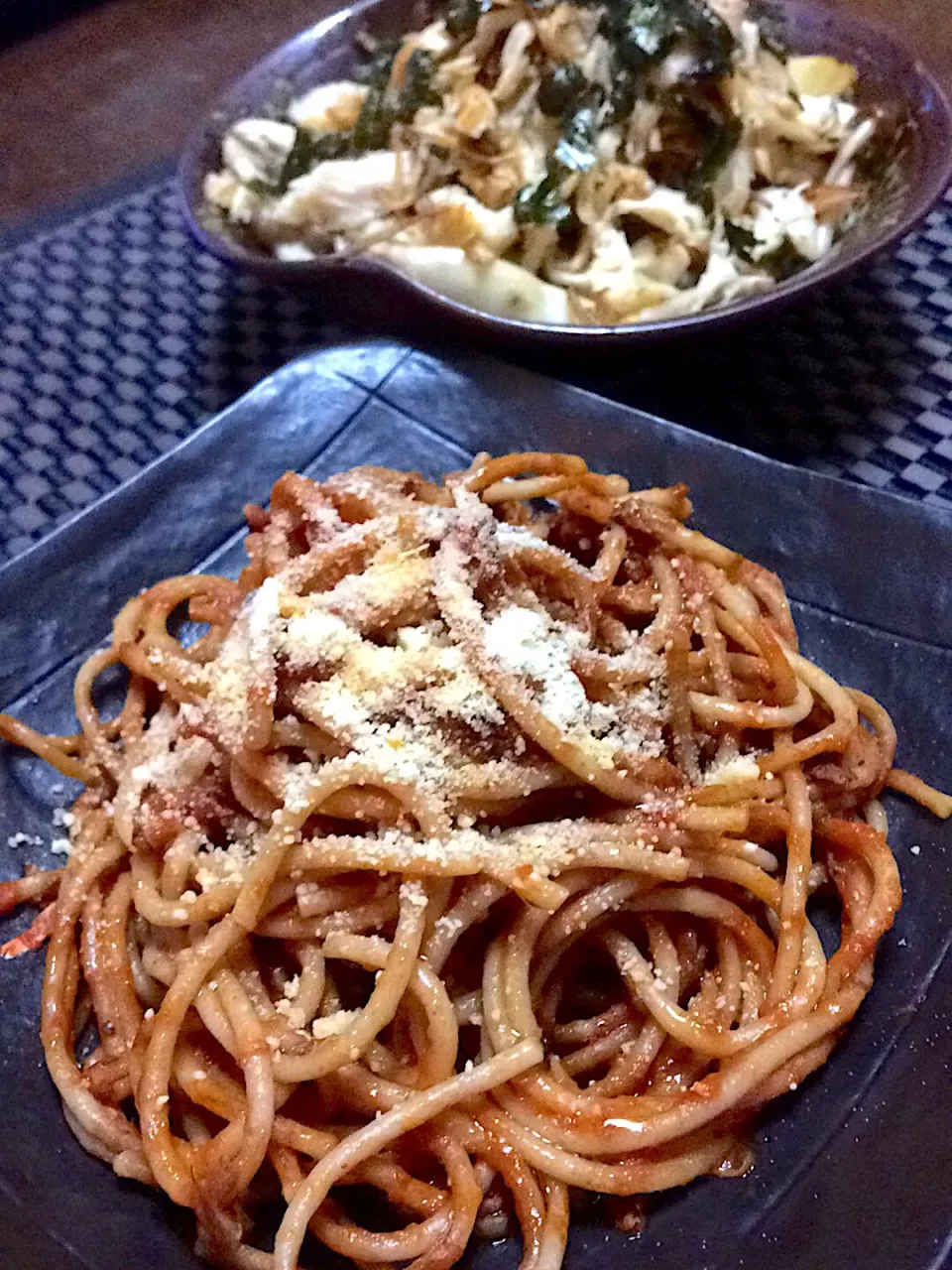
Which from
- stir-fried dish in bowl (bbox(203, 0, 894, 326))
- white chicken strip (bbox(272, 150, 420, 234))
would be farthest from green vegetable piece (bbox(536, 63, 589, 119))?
white chicken strip (bbox(272, 150, 420, 234))

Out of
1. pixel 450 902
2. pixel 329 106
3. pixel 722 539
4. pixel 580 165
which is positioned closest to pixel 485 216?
pixel 580 165

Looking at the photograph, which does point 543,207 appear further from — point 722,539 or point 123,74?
point 123,74

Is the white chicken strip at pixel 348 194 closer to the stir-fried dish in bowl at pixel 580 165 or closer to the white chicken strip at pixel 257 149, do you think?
the stir-fried dish in bowl at pixel 580 165

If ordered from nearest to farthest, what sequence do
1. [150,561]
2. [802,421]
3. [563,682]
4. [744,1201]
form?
Answer: [744,1201] < [563,682] < [150,561] < [802,421]

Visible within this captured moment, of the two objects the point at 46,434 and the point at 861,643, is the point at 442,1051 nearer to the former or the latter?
the point at 861,643

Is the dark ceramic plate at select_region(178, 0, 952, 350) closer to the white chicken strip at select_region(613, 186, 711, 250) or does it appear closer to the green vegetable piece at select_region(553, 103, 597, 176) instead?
the white chicken strip at select_region(613, 186, 711, 250)

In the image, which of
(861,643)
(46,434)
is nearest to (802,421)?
(861,643)

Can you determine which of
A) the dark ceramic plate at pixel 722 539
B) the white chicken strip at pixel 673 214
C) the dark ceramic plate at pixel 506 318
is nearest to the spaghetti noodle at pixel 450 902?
the dark ceramic plate at pixel 722 539
